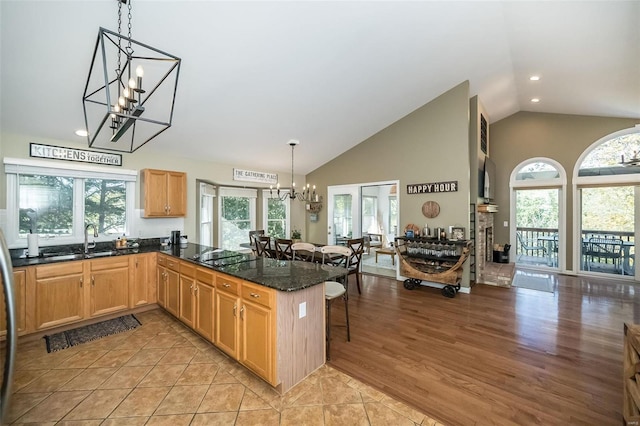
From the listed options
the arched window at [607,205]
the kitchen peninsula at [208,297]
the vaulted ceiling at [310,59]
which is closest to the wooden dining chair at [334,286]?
the kitchen peninsula at [208,297]

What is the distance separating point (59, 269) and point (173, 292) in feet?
4.06

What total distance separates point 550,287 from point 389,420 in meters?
4.83

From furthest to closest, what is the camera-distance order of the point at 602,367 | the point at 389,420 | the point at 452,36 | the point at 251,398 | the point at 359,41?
the point at 452,36
the point at 359,41
the point at 602,367
the point at 251,398
the point at 389,420

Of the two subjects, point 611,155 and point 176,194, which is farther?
point 611,155

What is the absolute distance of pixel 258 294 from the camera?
2.17 meters

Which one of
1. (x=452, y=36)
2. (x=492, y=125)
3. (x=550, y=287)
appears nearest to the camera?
(x=452, y=36)

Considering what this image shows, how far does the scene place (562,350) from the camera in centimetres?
275

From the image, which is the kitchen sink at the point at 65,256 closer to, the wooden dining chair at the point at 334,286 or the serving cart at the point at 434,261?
the wooden dining chair at the point at 334,286

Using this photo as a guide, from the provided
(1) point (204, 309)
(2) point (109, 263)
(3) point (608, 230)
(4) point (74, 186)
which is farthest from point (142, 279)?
(3) point (608, 230)

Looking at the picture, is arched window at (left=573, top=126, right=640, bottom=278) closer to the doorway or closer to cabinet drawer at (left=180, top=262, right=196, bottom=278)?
the doorway

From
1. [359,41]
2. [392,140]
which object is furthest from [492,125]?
[359,41]

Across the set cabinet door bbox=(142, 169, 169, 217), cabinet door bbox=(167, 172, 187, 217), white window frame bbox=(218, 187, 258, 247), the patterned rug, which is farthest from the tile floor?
white window frame bbox=(218, 187, 258, 247)

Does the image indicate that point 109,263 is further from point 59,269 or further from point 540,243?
point 540,243

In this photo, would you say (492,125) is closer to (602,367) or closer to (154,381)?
(602,367)
